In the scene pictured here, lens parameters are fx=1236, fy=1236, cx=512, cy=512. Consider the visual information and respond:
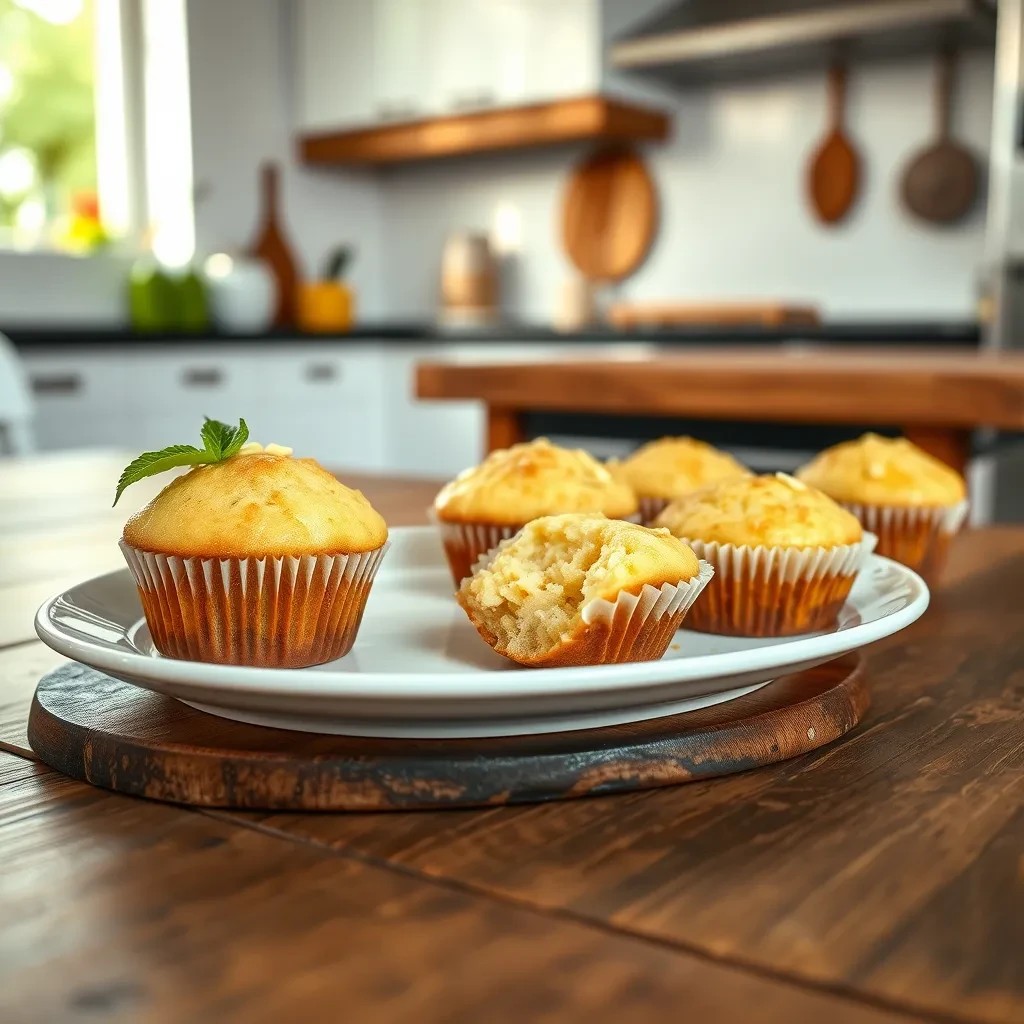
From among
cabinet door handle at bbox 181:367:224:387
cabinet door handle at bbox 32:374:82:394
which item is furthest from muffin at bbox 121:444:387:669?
cabinet door handle at bbox 181:367:224:387

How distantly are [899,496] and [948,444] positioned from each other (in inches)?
41.9

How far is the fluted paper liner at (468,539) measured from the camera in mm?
877

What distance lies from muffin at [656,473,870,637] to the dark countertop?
9.92 feet

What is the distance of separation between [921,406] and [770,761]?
1479 mm

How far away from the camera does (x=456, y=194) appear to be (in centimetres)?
545

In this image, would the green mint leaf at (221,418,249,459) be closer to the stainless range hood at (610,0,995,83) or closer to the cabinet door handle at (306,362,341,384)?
the stainless range hood at (610,0,995,83)

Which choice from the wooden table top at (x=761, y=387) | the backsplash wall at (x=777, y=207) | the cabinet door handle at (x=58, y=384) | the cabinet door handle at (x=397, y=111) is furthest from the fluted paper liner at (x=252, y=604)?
the cabinet door handle at (x=397, y=111)

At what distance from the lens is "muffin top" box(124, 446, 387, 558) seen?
0.68m

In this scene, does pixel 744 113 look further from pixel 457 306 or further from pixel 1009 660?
pixel 1009 660

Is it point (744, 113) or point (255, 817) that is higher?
point (744, 113)

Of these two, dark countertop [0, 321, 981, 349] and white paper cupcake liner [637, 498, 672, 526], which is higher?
dark countertop [0, 321, 981, 349]

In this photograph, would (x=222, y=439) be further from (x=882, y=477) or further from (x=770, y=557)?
(x=882, y=477)

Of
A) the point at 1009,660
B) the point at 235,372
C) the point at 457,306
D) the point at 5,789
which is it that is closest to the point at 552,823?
the point at 5,789

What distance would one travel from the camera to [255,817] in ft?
1.78
